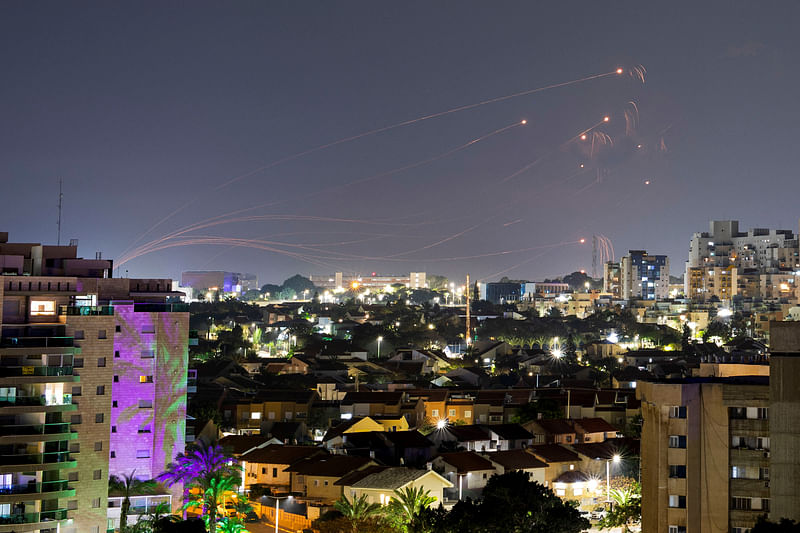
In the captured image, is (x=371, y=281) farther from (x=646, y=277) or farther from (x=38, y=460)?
(x=38, y=460)

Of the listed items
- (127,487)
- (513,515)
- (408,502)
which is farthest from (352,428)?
(513,515)

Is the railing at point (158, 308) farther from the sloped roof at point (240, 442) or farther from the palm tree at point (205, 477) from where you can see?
the sloped roof at point (240, 442)

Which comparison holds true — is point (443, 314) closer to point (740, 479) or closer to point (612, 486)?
point (612, 486)

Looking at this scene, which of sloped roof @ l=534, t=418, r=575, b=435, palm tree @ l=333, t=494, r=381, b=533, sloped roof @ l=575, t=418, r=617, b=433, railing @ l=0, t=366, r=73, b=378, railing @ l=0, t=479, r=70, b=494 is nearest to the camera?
railing @ l=0, t=479, r=70, b=494

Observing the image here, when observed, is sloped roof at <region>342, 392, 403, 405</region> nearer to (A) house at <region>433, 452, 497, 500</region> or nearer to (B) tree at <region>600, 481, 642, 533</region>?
(A) house at <region>433, 452, 497, 500</region>

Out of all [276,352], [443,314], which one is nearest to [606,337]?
[443,314]

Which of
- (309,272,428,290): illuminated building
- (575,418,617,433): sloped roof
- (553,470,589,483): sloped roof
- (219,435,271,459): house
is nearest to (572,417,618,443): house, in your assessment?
(575,418,617,433): sloped roof

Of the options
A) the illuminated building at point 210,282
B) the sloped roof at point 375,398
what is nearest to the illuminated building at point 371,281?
the illuminated building at point 210,282
